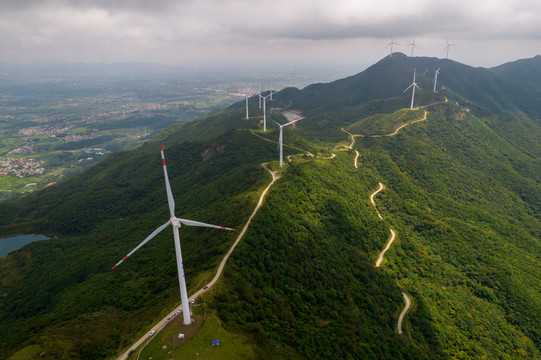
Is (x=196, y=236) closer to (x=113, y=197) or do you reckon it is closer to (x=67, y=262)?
(x=67, y=262)

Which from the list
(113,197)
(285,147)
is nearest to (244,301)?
(285,147)

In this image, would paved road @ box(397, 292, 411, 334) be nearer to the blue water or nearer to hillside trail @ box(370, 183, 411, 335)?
hillside trail @ box(370, 183, 411, 335)

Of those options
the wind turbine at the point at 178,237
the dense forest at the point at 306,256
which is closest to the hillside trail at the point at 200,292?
the dense forest at the point at 306,256

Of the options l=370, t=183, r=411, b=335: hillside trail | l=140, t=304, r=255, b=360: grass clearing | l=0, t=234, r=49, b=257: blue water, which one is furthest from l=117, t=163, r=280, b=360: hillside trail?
l=0, t=234, r=49, b=257: blue water

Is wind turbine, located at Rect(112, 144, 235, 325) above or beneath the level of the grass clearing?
above

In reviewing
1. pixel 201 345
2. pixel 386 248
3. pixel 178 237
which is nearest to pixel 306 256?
pixel 201 345

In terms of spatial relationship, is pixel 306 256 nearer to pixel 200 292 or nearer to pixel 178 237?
pixel 200 292
